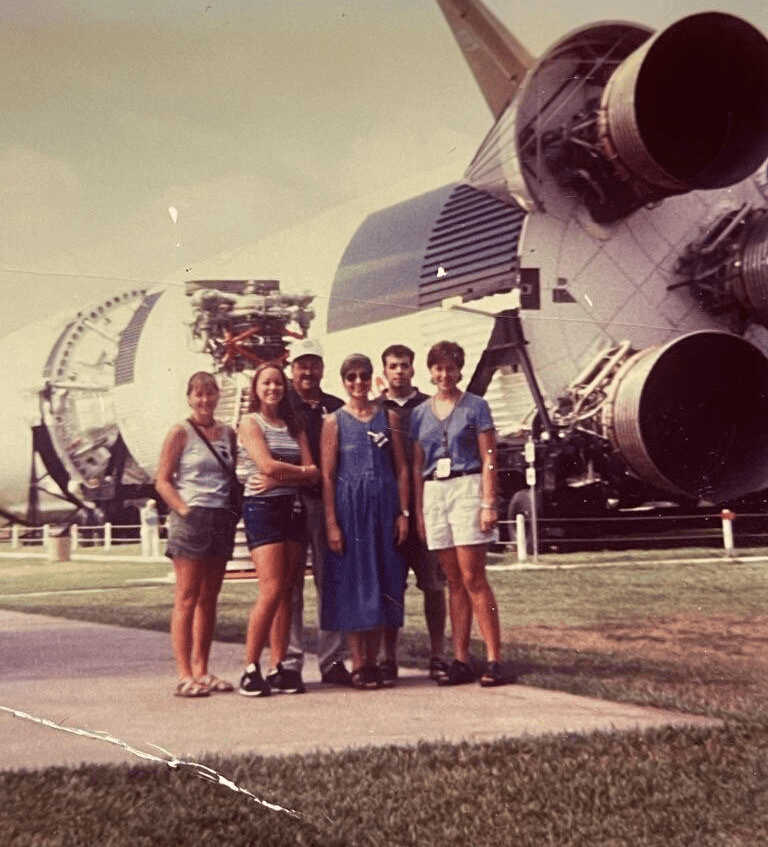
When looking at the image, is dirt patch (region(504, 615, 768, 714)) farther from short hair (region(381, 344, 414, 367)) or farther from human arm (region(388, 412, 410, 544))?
short hair (region(381, 344, 414, 367))

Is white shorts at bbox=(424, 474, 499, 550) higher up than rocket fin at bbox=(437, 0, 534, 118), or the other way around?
rocket fin at bbox=(437, 0, 534, 118)

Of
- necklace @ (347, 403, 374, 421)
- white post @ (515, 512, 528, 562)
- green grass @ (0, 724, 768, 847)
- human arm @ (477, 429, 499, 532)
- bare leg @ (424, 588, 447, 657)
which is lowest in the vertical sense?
green grass @ (0, 724, 768, 847)

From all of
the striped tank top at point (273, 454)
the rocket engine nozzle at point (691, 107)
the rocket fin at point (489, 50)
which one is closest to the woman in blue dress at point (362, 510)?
the striped tank top at point (273, 454)

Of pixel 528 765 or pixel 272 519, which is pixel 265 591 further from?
pixel 528 765

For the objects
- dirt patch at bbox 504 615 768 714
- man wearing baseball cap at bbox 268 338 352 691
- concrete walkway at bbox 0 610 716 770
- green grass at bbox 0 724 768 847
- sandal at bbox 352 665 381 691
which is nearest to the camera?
green grass at bbox 0 724 768 847

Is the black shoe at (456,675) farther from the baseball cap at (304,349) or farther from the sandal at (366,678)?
the baseball cap at (304,349)

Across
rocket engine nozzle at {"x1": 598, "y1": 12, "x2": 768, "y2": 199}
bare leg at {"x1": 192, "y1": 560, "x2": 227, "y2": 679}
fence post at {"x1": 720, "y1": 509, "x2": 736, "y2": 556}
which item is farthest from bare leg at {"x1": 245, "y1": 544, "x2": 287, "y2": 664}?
rocket engine nozzle at {"x1": 598, "y1": 12, "x2": 768, "y2": 199}

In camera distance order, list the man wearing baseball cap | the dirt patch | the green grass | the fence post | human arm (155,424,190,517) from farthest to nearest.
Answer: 1. the fence post
2. the dirt patch
3. the man wearing baseball cap
4. human arm (155,424,190,517)
5. the green grass
